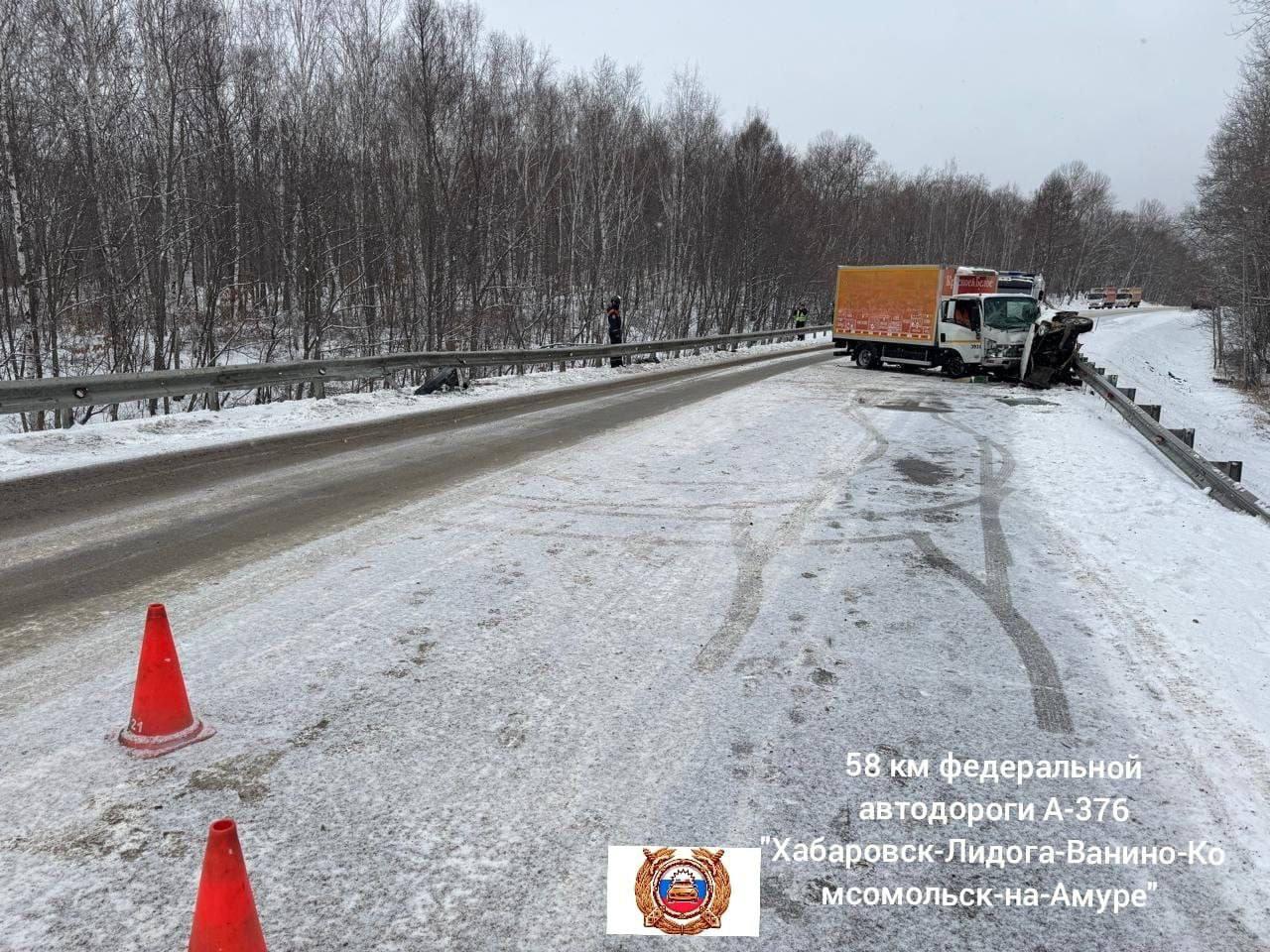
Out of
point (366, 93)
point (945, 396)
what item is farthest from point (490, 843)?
point (366, 93)

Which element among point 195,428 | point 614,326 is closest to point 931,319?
point 614,326

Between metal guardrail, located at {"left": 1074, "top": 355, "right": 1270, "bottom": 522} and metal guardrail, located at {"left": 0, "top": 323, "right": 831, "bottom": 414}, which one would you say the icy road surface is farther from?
metal guardrail, located at {"left": 0, "top": 323, "right": 831, "bottom": 414}

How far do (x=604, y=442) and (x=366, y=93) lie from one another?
26568mm

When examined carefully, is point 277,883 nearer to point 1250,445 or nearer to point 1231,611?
point 1231,611

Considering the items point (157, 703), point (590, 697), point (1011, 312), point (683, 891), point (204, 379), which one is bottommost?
point (683, 891)

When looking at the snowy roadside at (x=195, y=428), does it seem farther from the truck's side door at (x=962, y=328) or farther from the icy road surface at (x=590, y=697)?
the truck's side door at (x=962, y=328)

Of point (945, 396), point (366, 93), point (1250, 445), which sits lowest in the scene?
point (1250, 445)

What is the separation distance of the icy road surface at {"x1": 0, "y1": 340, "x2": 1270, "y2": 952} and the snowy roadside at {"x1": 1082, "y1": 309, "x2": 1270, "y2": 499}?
40.4 ft

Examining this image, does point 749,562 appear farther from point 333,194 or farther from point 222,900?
point 333,194

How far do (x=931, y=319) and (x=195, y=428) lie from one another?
1851 cm

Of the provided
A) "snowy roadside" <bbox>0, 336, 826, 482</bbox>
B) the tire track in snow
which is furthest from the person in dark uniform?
the tire track in snow

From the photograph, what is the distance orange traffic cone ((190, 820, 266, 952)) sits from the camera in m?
1.72

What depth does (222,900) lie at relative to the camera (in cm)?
173

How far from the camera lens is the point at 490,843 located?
96.0 inches
